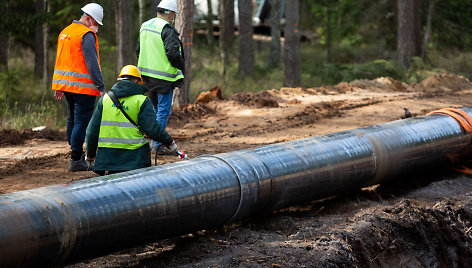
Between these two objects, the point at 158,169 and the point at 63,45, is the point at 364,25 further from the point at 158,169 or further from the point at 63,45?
the point at 158,169

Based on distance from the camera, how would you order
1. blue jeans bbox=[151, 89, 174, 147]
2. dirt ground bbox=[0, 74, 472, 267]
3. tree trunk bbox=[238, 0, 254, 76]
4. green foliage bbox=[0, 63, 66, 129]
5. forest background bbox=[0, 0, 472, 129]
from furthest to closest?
tree trunk bbox=[238, 0, 254, 76] → forest background bbox=[0, 0, 472, 129] → green foliage bbox=[0, 63, 66, 129] → blue jeans bbox=[151, 89, 174, 147] → dirt ground bbox=[0, 74, 472, 267]

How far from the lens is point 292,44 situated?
687 inches

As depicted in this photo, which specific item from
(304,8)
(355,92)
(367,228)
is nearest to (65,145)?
(367,228)

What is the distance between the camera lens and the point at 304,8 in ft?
104

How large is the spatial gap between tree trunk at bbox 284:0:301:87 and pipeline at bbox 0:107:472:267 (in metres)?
10.4

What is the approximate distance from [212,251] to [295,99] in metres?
7.76

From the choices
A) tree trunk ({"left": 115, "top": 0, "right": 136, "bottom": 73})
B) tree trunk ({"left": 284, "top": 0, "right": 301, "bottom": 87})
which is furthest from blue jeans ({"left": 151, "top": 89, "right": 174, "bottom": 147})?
tree trunk ({"left": 284, "top": 0, "right": 301, "bottom": 87})

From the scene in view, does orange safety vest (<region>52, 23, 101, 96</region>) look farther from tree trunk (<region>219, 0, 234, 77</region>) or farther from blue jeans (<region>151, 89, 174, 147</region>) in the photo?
tree trunk (<region>219, 0, 234, 77</region>)

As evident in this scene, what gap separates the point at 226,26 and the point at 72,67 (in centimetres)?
1622

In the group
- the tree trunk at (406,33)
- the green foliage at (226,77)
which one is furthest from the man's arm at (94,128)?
the tree trunk at (406,33)

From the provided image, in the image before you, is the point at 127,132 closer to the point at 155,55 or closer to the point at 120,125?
the point at 120,125

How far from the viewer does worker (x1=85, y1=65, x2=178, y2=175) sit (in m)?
5.45

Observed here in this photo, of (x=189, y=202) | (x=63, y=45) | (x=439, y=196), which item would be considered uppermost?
(x=63, y=45)

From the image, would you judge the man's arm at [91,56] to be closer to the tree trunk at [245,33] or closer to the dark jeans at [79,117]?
the dark jeans at [79,117]
